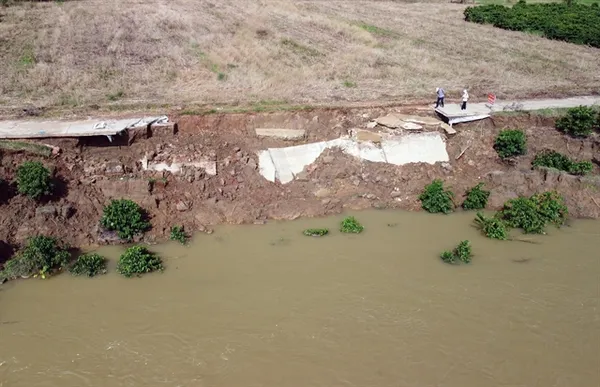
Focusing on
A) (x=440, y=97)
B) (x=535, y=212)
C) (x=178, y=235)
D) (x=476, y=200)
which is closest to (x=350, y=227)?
(x=476, y=200)

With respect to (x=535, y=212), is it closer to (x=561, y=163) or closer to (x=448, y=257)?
(x=561, y=163)

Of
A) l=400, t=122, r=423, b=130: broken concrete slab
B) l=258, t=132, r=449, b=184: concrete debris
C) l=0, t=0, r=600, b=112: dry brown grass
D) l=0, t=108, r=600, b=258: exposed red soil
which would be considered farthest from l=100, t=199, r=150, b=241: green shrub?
l=400, t=122, r=423, b=130: broken concrete slab

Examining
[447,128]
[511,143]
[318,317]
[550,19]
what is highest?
[550,19]

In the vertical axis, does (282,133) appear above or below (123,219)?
above

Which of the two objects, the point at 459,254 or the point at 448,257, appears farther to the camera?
the point at 459,254

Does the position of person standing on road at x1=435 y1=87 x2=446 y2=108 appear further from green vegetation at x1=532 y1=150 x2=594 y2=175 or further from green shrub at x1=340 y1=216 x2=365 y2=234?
green shrub at x1=340 y1=216 x2=365 y2=234

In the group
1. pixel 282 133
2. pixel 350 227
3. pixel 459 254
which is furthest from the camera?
pixel 282 133

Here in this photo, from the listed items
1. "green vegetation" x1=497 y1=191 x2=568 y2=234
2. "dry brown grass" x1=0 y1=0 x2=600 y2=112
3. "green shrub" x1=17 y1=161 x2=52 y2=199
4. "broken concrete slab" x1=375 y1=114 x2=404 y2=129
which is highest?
"dry brown grass" x1=0 y1=0 x2=600 y2=112

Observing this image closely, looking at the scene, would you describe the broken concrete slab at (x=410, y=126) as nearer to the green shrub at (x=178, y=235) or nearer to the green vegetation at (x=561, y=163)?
the green vegetation at (x=561, y=163)
